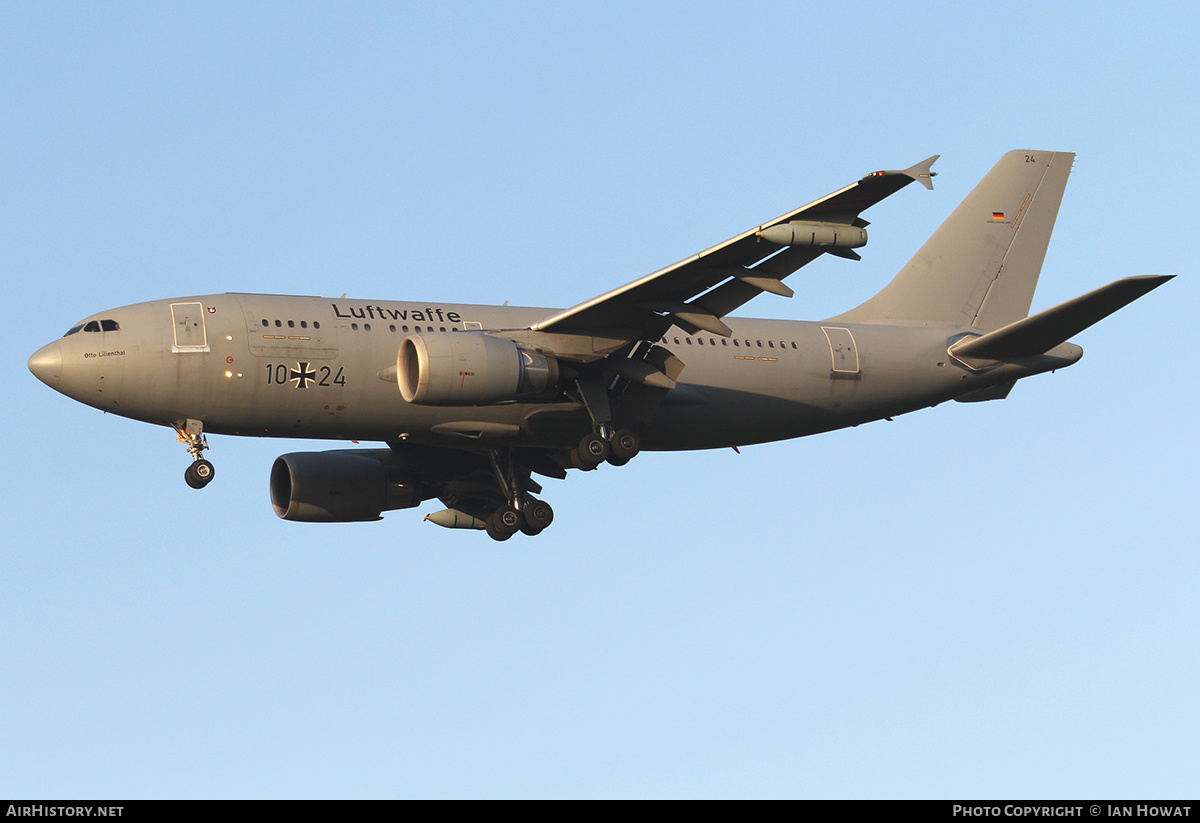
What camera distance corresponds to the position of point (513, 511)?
4059 centimetres

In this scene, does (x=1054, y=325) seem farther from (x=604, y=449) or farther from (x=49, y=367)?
(x=49, y=367)

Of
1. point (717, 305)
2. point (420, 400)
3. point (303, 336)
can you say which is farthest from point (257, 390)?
point (717, 305)

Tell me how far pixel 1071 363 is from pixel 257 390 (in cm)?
2076

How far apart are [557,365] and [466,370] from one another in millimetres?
2616

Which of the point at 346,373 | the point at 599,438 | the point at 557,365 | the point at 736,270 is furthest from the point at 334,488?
the point at 736,270

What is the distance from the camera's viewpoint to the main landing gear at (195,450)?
3553cm

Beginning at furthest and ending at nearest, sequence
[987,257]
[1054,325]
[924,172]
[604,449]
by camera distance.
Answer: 1. [987,257]
2. [1054,325]
3. [604,449]
4. [924,172]

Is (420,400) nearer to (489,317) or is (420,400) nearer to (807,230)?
(489,317)

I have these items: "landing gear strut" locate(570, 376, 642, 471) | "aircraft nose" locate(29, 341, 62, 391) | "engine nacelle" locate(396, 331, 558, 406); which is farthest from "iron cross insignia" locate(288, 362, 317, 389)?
"landing gear strut" locate(570, 376, 642, 471)

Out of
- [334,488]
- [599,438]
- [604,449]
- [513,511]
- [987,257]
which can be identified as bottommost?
[513,511]

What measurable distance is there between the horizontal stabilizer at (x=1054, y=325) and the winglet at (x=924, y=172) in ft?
22.0

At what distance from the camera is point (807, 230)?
106ft

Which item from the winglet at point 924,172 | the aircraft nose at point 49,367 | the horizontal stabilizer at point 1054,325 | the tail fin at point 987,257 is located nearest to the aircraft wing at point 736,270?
the winglet at point 924,172

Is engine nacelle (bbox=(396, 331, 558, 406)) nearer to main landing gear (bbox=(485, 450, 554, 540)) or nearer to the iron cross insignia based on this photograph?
the iron cross insignia
